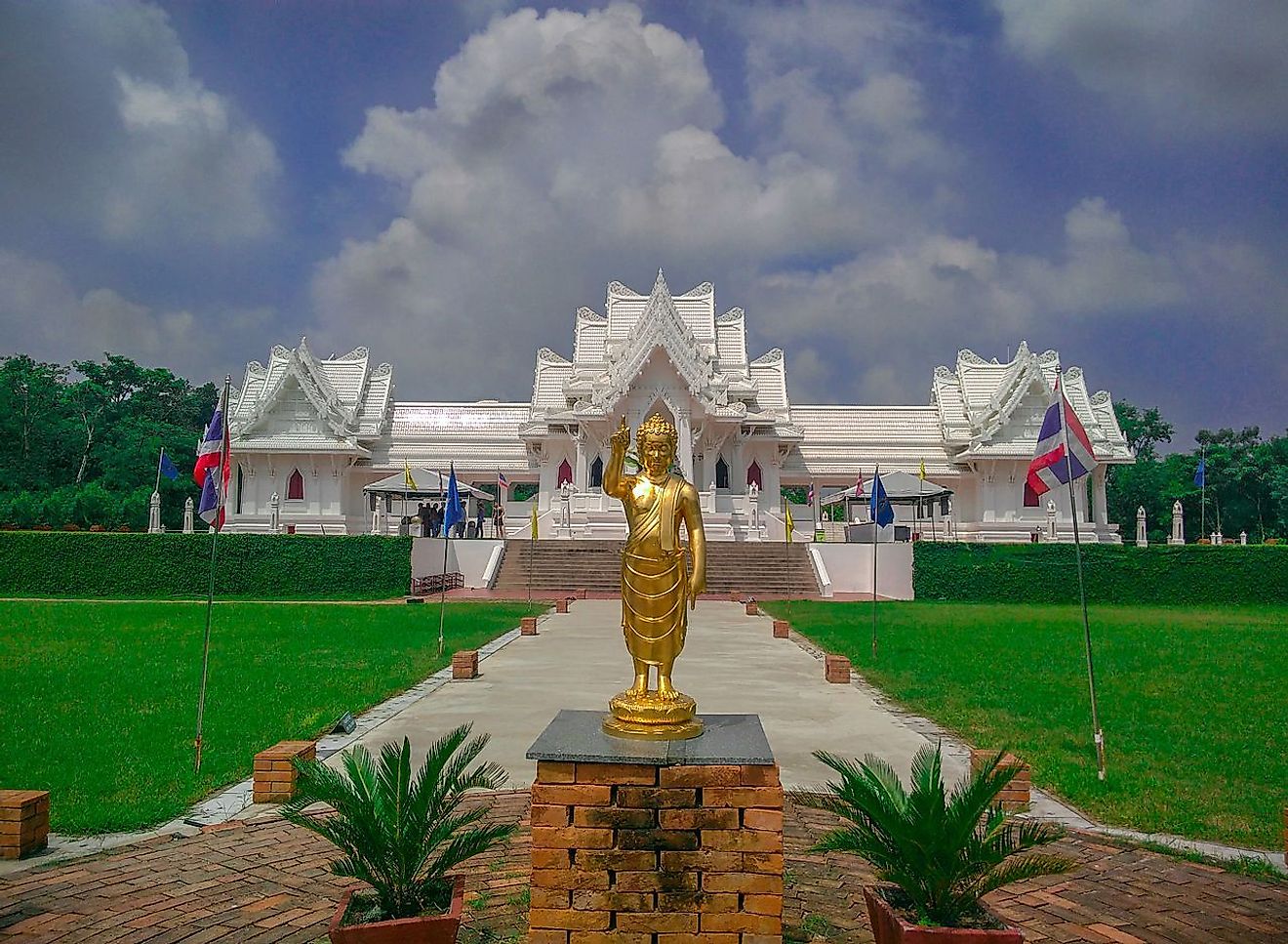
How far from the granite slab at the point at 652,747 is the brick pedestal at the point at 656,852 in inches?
1.3

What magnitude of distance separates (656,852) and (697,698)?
7.31 metres

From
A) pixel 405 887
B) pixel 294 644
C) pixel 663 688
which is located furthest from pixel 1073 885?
pixel 294 644

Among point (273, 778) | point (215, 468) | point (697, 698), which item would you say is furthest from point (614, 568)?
point (273, 778)

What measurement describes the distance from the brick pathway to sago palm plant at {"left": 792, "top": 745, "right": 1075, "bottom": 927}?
0.59m

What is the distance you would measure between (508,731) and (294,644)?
26.8 feet

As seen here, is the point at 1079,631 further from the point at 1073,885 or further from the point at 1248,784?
the point at 1073,885

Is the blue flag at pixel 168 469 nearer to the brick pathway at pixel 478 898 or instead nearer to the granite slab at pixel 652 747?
the brick pathway at pixel 478 898

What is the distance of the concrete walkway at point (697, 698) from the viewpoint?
902cm

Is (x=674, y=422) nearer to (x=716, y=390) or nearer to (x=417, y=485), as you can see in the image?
(x=716, y=390)

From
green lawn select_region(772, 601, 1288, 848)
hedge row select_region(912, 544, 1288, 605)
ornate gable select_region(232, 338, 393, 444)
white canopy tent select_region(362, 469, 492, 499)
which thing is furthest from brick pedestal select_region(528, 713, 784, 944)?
ornate gable select_region(232, 338, 393, 444)

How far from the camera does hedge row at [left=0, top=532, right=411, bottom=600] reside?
1129 inches

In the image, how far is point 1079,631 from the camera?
19734 mm

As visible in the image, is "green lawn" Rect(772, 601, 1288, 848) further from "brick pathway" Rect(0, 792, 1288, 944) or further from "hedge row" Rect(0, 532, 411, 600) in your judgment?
"hedge row" Rect(0, 532, 411, 600)

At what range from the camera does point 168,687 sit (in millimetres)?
11906
